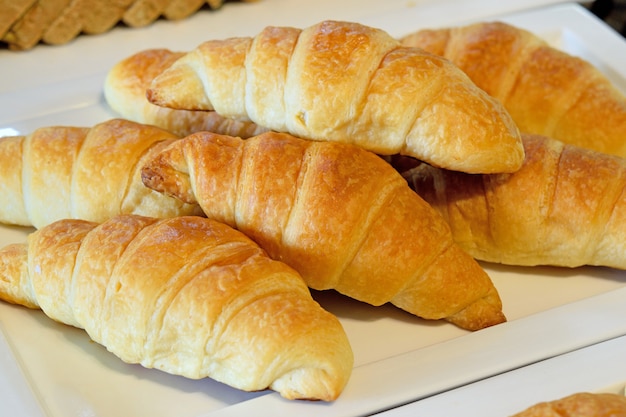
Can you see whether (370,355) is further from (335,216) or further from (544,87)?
(544,87)

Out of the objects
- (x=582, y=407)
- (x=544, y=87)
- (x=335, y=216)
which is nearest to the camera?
(x=582, y=407)

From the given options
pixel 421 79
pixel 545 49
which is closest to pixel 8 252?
pixel 421 79

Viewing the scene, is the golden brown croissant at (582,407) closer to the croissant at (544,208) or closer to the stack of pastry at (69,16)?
the croissant at (544,208)

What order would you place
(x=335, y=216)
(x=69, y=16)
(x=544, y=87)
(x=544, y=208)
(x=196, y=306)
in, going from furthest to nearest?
(x=69, y=16) < (x=544, y=87) < (x=544, y=208) < (x=335, y=216) < (x=196, y=306)

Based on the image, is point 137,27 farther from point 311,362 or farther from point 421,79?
point 311,362

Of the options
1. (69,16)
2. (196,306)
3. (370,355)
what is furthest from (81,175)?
(69,16)

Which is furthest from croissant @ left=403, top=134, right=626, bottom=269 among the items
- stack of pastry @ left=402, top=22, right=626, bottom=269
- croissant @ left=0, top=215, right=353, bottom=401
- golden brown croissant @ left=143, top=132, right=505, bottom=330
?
croissant @ left=0, top=215, right=353, bottom=401

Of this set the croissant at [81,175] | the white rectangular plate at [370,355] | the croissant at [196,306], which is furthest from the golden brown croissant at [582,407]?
the croissant at [81,175]
